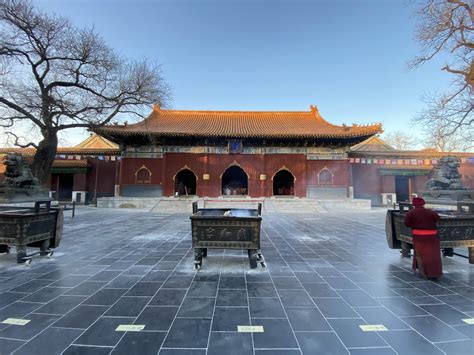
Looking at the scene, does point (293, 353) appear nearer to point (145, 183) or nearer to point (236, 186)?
point (145, 183)

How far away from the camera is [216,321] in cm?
220

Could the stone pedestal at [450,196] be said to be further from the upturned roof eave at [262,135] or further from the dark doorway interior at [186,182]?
the dark doorway interior at [186,182]

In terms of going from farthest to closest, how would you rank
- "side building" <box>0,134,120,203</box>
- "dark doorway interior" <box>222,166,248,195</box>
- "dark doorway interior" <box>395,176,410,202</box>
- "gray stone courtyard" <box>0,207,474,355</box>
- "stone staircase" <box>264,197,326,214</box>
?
"dark doorway interior" <box>222,166,248,195</box>
"dark doorway interior" <box>395,176,410,202</box>
"side building" <box>0,134,120,203</box>
"stone staircase" <box>264,197,326,214</box>
"gray stone courtyard" <box>0,207,474,355</box>

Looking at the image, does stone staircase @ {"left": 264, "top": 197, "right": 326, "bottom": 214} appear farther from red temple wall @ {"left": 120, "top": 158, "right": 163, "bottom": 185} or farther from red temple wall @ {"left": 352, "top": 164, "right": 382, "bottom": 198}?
red temple wall @ {"left": 120, "top": 158, "right": 163, "bottom": 185}

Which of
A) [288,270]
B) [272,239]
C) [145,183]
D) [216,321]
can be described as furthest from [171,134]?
[216,321]

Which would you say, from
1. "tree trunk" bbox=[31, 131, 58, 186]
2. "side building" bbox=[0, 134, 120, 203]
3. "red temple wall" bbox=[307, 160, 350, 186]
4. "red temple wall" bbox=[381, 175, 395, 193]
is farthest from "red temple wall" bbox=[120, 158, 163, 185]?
"red temple wall" bbox=[381, 175, 395, 193]

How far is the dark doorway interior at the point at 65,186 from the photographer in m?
17.2

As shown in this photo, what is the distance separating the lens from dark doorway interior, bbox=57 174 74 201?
17234 mm

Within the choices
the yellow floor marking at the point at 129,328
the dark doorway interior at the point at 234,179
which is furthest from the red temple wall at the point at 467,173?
Result: the yellow floor marking at the point at 129,328

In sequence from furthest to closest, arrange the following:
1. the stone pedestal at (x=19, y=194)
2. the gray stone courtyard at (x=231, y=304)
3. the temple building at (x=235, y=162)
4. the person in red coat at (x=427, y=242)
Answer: the temple building at (x=235, y=162)
the stone pedestal at (x=19, y=194)
the person in red coat at (x=427, y=242)
the gray stone courtyard at (x=231, y=304)

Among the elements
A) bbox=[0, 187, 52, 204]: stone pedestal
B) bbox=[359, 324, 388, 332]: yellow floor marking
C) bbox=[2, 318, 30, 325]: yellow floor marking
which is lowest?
bbox=[359, 324, 388, 332]: yellow floor marking

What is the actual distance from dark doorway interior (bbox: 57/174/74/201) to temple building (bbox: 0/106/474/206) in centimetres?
32

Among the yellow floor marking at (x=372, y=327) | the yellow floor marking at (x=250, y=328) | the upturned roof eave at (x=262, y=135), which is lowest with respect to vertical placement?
the yellow floor marking at (x=250, y=328)

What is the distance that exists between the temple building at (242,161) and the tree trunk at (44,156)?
350 cm
